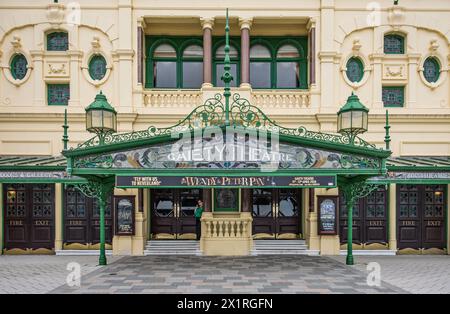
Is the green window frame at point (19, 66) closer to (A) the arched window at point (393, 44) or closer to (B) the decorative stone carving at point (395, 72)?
(B) the decorative stone carving at point (395, 72)

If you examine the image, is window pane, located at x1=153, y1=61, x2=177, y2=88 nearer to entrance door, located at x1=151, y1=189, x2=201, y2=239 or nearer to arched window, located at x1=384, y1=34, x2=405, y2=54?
entrance door, located at x1=151, y1=189, x2=201, y2=239

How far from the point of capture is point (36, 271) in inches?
444

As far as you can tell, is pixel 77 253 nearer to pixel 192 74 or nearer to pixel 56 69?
pixel 56 69

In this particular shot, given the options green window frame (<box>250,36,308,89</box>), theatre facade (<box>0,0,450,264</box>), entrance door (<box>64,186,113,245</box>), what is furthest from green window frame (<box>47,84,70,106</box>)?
green window frame (<box>250,36,308,89</box>)

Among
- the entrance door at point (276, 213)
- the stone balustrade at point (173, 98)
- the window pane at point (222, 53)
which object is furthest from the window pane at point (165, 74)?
the entrance door at point (276, 213)

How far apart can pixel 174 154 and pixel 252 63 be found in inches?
312

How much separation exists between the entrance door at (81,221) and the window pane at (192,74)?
585 cm

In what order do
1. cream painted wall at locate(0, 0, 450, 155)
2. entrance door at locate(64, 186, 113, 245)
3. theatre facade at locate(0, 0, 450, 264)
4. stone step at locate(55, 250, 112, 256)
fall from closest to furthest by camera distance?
stone step at locate(55, 250, 112, 256) → theatre facade at locate(0, 0, 450, 264) → entrance door at locate(64, 186, 113, 245) → cream painted wall at locate(0, 0, 450, 155)

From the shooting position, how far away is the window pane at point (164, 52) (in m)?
16.3

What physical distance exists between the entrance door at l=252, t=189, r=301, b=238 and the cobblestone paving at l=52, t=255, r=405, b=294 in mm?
2107

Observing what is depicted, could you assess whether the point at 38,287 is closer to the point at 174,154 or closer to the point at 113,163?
the point at 113,163

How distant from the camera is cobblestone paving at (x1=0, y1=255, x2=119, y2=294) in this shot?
9348 millimetres

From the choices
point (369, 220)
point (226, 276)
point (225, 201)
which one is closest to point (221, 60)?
point (225, 201)

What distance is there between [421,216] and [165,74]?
38.9 ft
